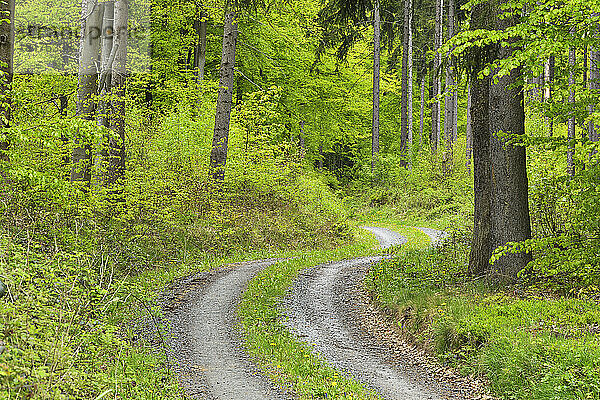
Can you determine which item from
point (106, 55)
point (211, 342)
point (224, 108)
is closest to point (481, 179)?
point (211, 342)

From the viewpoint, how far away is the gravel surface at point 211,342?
7398mm

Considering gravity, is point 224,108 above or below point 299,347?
above

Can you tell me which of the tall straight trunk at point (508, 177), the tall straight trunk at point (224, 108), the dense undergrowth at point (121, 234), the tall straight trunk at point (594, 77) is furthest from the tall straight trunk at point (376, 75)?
the tall straight trunk at point (508, 177)

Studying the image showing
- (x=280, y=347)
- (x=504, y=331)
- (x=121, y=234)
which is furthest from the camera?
(x=121, y=234)

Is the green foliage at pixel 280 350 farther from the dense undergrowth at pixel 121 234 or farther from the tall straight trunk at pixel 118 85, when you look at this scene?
the tall straight trunk at pixel 118 85

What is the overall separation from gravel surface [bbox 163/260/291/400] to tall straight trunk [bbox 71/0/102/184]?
3.89m

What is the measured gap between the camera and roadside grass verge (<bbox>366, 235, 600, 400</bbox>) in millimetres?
6914

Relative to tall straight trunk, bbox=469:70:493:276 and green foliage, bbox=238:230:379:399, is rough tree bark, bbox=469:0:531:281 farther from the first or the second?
green foliage, bbox=238:230:379:399

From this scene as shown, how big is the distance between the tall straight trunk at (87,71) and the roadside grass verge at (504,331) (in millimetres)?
7792

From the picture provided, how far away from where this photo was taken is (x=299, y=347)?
9266mm

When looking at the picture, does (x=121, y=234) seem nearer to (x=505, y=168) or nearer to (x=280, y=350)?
(x=280, y=350)

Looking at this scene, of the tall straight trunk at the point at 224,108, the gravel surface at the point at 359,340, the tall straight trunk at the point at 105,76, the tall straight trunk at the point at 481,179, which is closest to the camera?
the gravel surface at the point at 359,340

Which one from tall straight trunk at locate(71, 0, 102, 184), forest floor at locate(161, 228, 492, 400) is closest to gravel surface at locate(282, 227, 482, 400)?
forest floor at locate(161, 228, 492, 400)

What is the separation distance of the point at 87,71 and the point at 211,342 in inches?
344
